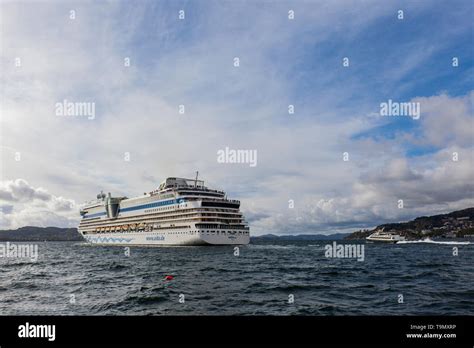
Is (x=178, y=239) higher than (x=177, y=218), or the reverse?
(x=177, y=218)

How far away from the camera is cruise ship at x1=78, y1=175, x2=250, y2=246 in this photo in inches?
2675

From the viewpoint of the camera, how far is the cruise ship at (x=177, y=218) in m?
67.9

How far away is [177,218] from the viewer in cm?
7250

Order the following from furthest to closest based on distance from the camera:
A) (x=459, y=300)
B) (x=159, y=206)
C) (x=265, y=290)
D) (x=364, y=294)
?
(x=159, y=206) → (x=265, y=290) → (x=364, y=294) → (x=459, y=300)

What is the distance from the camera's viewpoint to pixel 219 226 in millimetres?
68812

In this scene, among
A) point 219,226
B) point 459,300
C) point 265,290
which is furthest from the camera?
point 219,226
